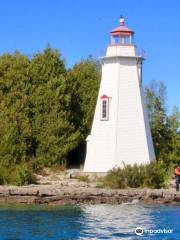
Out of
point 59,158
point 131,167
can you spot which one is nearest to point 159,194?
point 131,167

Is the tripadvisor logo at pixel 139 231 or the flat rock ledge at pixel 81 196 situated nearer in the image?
the tripadvisor logo at pixel 139 231

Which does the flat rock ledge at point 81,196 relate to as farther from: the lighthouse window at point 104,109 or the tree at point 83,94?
the tree at point 83,94

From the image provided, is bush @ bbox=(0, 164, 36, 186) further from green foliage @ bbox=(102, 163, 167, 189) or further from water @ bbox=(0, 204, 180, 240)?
water @ bbox=(0, 204, 180, 240)

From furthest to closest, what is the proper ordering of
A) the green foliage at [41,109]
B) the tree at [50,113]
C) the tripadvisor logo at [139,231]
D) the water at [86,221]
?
the tree at [50,113] → the green foliage at [41,109] → the tripadvisor logo at [139,231] → the water at [86,221]

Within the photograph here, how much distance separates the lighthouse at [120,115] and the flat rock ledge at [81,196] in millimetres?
5634

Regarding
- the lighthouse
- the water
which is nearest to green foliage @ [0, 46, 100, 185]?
the lighthouse

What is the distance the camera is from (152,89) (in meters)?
51.2

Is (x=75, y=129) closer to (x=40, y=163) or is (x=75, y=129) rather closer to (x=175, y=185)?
(x=40, y=163)

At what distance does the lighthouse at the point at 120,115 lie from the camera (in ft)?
138

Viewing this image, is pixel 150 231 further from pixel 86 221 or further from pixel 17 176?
pixel 17 176

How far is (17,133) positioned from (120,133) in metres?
7.27

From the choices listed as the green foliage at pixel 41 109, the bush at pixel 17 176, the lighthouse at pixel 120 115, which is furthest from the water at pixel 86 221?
the green foliage at pixel 41 109

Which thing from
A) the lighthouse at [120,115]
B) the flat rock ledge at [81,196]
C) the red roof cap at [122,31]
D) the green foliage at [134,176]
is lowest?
the flat rock ledge at [81,196]

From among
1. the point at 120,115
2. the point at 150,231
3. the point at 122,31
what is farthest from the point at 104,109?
the point at 150,231
